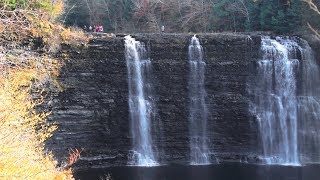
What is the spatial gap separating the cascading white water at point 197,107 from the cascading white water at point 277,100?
278cm

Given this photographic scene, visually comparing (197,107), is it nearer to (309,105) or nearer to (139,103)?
(139,103)

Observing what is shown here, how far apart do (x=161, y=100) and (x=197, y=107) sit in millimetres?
1999

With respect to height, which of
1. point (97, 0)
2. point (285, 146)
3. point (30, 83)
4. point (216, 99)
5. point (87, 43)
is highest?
point (97, 0)

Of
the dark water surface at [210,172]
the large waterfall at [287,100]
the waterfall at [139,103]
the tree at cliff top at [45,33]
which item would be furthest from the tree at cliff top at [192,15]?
the dark water surface at [210,172]

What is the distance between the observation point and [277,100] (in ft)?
72.1

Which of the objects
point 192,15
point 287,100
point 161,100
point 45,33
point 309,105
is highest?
point 192,15

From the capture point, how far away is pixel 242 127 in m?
22.0

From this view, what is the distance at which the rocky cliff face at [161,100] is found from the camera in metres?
20.8

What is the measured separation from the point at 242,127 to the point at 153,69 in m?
5.73

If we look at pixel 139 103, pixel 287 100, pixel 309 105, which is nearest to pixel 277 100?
pixel 287 100

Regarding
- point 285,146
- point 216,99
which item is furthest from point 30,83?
point 285,146

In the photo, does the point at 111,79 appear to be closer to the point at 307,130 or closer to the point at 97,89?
the point at 97,89

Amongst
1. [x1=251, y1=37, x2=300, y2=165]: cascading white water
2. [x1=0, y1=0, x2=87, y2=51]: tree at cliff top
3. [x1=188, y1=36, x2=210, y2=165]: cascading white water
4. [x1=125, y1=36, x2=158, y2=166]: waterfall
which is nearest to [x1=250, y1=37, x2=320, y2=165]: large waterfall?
[x1=251, y1=37, x2=300, y2=165]: cascading white water

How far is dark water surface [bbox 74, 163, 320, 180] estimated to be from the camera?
19000 mm
